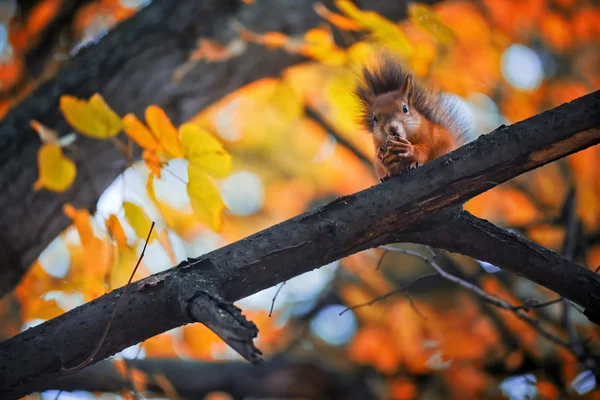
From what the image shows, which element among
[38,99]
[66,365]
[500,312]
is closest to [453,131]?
[66,365]

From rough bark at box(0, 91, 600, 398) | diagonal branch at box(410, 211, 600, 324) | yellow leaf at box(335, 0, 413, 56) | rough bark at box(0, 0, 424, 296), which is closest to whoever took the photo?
rough bark at box(0, 91, 600, 398)

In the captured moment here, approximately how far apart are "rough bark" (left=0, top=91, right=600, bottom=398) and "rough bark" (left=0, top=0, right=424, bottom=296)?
1.44 meters

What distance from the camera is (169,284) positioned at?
1.92 meters

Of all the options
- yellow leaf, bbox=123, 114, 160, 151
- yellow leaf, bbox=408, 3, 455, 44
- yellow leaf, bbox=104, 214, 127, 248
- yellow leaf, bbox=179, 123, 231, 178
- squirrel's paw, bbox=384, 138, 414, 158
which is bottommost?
squirrel's paw, bbox=384, 138, 414, 158

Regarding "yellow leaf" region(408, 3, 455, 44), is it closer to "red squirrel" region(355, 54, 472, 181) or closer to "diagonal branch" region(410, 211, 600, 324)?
"red squirrel" region(355, 54, 472, 181)

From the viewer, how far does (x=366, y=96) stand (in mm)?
3023

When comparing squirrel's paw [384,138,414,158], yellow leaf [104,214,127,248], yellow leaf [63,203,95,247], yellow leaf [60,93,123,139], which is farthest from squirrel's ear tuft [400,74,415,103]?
yellow leaf [63,203,95,247]

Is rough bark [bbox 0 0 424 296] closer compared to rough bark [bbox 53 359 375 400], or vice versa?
rough bark [bbox 0 0 424 296]

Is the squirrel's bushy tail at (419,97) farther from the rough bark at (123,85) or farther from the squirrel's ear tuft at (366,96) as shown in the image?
the rough bark at (123,85)

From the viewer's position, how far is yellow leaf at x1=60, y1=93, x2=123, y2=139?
2550mm

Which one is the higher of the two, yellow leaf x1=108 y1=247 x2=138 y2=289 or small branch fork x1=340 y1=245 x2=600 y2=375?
yellow leaf x1=108 y1=247 x2=138 y2=289

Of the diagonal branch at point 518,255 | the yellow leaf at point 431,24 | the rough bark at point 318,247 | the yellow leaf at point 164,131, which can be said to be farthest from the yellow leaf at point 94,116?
the yellow leaf at point 431,24

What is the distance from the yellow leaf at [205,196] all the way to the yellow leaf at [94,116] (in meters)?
0.41

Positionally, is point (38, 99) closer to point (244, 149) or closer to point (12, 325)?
point (12, 325)
